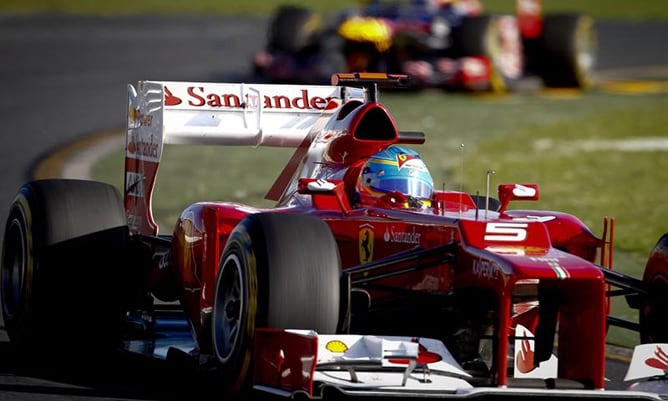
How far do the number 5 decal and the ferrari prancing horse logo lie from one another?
0.85 m

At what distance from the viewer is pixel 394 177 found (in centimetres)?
820

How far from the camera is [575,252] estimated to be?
8.28m

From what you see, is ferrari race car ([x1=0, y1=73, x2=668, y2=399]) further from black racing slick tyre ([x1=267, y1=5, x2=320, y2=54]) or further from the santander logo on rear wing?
black racing slick tyre ([x1=267, y1=5, x2=320, y2=54])

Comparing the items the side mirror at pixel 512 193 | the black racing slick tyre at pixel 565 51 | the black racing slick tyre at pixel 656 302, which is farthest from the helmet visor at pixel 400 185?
the black racing slick tyre at pixel 565 51

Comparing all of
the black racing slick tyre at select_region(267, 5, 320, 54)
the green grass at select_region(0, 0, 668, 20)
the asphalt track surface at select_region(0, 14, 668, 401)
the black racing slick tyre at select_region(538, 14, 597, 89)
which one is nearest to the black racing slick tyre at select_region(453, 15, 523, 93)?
the black racing slick tyre at select_region(538, 14, 597, 89)

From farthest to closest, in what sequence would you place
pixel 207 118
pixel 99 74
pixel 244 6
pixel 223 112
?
pixel 244 6 < pixel 99 74 < pixel 223 112 < pixel 207 118

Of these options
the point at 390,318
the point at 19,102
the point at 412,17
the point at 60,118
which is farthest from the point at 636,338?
the point at 412,17

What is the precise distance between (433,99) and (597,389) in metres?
18.5

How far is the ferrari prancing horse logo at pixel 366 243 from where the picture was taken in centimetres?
775

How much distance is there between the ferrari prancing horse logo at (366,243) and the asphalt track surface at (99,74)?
1072mm

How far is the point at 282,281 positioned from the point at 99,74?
68.7 feet

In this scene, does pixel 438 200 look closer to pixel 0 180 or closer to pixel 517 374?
pixel 517 374

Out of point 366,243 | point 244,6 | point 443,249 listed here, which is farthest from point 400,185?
point 244,6

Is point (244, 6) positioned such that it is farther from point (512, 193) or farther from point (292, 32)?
point (512, 193)
